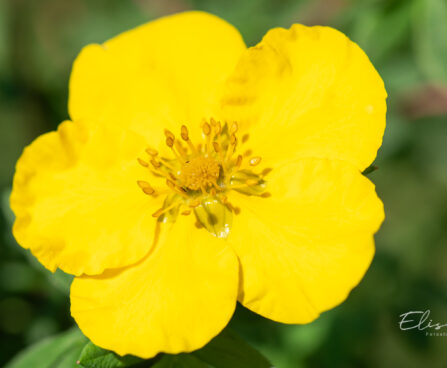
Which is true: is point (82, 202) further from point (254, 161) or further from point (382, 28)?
point (382, 28)

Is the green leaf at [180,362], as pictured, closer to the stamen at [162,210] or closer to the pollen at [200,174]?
the stamen at [162,210]

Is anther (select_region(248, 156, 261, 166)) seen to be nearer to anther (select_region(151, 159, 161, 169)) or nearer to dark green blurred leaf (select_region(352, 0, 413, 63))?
anther (select_region(151, 159, 161, 169))

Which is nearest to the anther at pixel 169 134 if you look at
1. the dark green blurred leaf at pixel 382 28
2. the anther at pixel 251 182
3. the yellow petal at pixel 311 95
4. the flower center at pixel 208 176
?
the flower center at pixel 208 176

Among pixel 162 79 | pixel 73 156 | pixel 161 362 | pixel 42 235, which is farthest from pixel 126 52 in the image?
pixel 161 362

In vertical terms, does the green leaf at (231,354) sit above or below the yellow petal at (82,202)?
below

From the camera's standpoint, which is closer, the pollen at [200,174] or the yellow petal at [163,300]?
the yellow petal at [163,300]

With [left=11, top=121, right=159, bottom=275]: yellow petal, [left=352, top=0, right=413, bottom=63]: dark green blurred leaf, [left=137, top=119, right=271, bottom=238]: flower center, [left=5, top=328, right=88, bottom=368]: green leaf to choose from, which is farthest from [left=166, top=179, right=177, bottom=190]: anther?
[left=352, top=0, right=413, bottom=63]: dark green blurred leaf

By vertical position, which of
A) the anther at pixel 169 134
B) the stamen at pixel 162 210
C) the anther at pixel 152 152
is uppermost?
the anther at pixel 169 134

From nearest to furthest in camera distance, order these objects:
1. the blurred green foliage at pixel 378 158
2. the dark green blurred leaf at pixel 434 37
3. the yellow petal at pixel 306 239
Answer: the yellow petal at pixel 306 239, the dark green blurred leaf at pixel 434 37, the blurred green foliage at pixel 378 158

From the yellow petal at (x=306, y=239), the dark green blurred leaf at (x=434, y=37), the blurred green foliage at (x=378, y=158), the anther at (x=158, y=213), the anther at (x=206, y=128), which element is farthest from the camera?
the blurred green foliage at (x=378, y=158)

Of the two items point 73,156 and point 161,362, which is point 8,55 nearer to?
point 73,156
